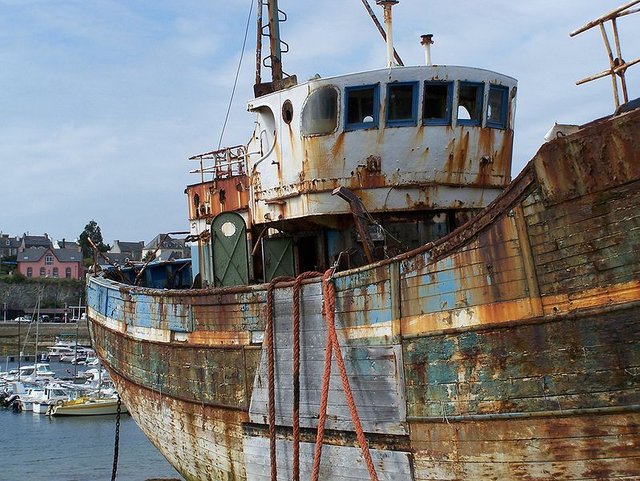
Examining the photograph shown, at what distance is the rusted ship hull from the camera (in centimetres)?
604

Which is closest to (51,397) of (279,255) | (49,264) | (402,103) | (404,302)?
(279,255)

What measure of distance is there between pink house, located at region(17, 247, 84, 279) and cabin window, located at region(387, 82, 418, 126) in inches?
3420

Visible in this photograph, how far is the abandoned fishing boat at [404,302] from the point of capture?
20.2ft

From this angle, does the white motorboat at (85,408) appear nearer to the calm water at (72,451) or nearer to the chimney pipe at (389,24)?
the calm water at (72,451)

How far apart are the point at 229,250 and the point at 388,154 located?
2812mm

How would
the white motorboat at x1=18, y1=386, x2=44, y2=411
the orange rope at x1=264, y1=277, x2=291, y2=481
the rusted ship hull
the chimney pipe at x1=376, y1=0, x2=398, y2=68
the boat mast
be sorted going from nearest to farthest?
the rusted ship hull, the orange rope at x1=264, y1=277, x2=291, y2=481, the chimney pipe at x1=376, y1=0, x2=398, y2=68, the boat mast, the white motorboat at x1=18, y1=386, x2=44, y2=411

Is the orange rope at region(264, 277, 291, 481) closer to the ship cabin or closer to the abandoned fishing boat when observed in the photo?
the abandoned fishing boat

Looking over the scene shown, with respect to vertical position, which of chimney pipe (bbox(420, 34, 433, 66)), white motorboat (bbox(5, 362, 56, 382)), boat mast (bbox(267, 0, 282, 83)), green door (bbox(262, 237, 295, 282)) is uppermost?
boat mast (bbox(267, 0, 282, 83))

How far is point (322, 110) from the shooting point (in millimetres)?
9297

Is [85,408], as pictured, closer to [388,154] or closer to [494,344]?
[388,154]

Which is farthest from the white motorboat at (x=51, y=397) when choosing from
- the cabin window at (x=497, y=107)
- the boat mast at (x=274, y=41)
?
the cabin window at (x=497, y=107)

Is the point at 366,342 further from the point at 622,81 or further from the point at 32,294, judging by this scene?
the point at 32,294

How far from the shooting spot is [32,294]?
80125 millimetres

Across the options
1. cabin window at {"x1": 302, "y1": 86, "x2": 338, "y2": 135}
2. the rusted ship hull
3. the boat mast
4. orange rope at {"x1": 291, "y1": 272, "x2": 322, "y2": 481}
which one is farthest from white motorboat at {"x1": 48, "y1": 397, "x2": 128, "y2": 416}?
cabin window at {"x1": 302, "y1": 86, "x2": 338, "y2": 135}
